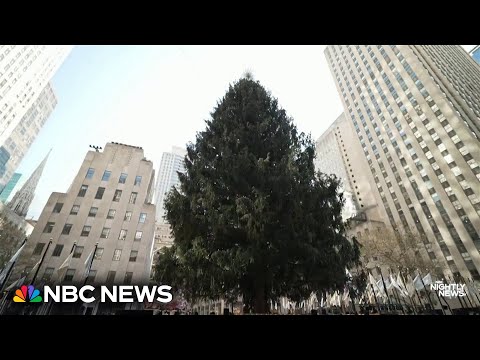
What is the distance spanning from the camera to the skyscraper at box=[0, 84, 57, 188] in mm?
92213

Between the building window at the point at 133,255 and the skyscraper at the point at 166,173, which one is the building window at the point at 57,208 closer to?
A: the building window at the point at 133,255

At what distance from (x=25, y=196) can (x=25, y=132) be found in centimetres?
5183

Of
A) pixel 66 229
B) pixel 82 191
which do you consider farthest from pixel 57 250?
pixel 82 191

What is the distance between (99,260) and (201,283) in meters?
27.9

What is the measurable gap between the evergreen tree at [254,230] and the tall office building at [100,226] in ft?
84.4

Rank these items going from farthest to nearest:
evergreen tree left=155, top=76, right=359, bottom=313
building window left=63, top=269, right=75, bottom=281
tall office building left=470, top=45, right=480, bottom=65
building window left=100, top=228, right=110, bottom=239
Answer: tall office building left=470, top=45, right=480, bottom=65
building window left=100, top=228, right=110, bottom=239
building window left=63, top=269, right=75, bottom=281
evergreen tree left=155, top=76, right=359, bottom=313

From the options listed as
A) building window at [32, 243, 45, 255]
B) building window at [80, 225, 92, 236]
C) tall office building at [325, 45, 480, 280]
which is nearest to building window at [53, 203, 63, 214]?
building window at [80, 225, 92, 236]

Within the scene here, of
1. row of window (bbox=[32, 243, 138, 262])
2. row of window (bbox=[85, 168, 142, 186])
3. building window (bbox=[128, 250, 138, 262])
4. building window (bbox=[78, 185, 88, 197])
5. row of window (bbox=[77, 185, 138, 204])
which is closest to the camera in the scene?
row of window (bbox=[32, 243, 138, 262])

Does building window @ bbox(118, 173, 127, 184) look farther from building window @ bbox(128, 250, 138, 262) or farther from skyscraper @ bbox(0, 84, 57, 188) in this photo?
skyscraper @ bbox(0, 84, 57, 188)

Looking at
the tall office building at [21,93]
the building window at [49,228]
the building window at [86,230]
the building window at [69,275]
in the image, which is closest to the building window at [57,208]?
the building window at [49,228]

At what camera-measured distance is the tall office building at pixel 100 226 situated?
30.9 metres

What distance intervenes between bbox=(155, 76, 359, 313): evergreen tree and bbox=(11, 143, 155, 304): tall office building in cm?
2571
